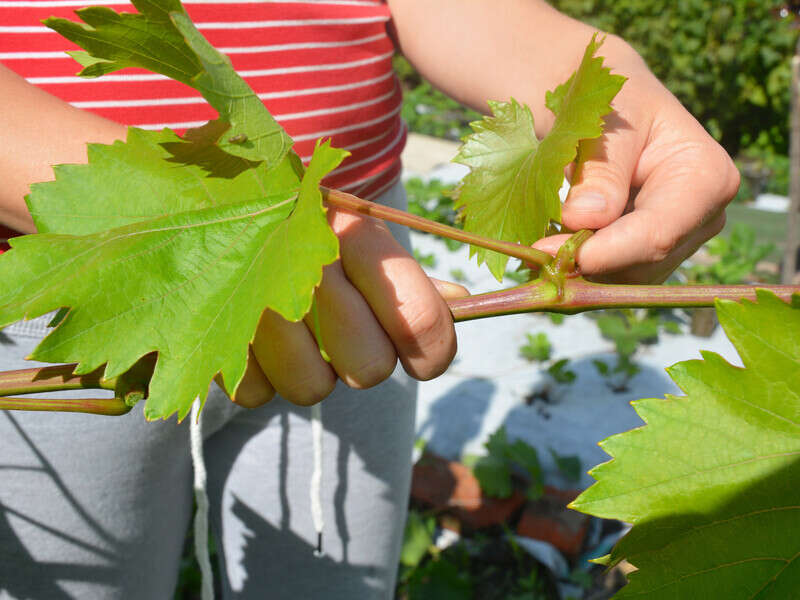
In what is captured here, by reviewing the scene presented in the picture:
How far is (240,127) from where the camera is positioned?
0.48 m

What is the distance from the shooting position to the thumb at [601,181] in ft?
2.07

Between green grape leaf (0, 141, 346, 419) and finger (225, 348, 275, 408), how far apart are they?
107 millimetres

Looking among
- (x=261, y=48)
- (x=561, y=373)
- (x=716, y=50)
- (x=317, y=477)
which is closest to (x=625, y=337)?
(x=561, y=373)

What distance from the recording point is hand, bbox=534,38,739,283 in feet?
1.97

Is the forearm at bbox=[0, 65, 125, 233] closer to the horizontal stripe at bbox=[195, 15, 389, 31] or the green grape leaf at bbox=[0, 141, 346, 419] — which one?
the green grape leaf at bbox=[0, 141, 346, 419]

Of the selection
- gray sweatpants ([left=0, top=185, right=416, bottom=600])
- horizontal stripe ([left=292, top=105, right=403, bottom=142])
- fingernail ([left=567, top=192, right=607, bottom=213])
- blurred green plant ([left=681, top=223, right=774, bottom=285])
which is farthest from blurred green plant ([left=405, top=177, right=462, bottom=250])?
fingernail ([left=567, top=192, right=607, bottom=213])

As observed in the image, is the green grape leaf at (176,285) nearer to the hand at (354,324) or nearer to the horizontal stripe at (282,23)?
the hand at (354,324)

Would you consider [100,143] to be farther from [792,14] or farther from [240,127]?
[792,14]

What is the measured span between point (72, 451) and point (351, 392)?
39 cm

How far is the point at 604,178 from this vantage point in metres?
0.65

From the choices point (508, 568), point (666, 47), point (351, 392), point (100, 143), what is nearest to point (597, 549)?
point (508, 568)

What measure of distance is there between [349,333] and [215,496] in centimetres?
70

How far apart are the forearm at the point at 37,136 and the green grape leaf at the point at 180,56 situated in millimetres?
88

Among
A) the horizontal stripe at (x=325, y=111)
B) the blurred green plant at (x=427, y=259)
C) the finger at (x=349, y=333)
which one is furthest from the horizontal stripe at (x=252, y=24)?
the blurred green plant at (x=427, y=259)
